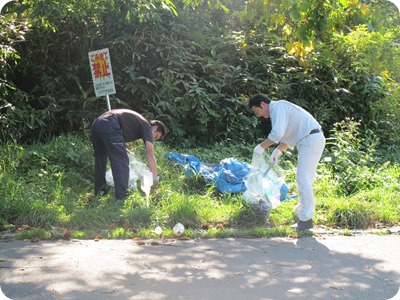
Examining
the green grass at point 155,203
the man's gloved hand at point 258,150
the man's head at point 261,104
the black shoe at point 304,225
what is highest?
the man's head at point 261,104

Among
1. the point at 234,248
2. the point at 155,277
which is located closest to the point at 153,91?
the point at 234,248

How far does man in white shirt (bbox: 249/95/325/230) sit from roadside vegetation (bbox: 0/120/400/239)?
0.37 m

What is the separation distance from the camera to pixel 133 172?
9.02 m

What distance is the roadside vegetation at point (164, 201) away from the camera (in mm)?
7320

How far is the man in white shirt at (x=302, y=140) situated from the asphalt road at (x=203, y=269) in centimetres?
49

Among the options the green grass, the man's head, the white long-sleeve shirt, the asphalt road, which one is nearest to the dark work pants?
the green grass

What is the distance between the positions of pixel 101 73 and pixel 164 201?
9.86ft

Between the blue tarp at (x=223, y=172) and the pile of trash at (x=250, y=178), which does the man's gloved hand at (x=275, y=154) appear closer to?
the pile of trash at (x=250, y=178)

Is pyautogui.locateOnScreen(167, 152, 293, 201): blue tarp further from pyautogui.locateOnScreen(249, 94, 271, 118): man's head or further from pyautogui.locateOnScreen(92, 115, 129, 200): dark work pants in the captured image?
pyautogui.locateOnScreen(249, 94, 271, 118): man's head

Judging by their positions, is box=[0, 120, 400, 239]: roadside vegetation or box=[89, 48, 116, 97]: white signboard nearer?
box=[0, 120, 400, 239]: roadside vegetation

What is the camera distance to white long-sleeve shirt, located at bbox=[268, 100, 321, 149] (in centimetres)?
744

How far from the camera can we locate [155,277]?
542 cm

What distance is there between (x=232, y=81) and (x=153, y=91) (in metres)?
1.76

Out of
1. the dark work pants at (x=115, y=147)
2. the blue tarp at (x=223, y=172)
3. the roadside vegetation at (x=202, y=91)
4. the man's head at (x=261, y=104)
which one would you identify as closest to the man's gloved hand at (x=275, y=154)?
the man's head at (x=261, y=104)
